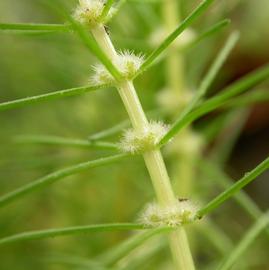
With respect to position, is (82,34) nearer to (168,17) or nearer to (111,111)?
(168,17)

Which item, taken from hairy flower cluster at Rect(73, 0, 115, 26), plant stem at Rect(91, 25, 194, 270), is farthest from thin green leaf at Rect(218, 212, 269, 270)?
hairy flower cluster at Rect(73, 0, 115, 26)

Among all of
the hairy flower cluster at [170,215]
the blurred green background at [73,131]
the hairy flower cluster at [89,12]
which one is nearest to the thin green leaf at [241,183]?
the hairy flower cluster at [170,215]

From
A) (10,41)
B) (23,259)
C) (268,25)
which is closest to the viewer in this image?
(23,259)

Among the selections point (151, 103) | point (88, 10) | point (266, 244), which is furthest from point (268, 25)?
point (88, 10)

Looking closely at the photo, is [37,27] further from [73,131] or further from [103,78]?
[73,131]

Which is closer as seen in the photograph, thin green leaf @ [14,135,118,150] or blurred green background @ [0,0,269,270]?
thin green leaf @ [14,135,118,150]

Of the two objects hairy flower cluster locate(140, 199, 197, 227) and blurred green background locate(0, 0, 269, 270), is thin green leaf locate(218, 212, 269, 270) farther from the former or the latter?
blurred green background locate(0, 0, 269, 270)
